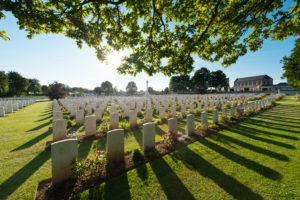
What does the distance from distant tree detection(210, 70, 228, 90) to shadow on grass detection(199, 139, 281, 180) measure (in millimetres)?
65543

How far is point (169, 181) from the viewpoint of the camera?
2555 millimetres

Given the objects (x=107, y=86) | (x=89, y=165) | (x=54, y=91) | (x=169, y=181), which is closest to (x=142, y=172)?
(x=169, y=181)

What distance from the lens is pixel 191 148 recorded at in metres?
4.01

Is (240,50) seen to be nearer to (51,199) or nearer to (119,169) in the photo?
(119,169)

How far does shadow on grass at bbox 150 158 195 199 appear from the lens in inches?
86.8

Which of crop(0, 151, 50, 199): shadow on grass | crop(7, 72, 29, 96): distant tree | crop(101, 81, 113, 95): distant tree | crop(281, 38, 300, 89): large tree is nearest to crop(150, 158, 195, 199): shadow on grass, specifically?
crop(0, 151, 50, 199): shadow on grass

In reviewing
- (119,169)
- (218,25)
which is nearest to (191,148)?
(119,169)

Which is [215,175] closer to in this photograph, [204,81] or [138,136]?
[138,136]

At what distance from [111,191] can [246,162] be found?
150 inches

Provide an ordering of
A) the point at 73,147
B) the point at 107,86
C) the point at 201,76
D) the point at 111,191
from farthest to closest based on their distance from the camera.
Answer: the point at 107,86 → the point at 201,76 → the point at 73,147 → the point at 111,191

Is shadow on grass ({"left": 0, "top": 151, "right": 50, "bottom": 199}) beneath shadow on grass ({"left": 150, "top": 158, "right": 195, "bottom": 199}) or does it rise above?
above

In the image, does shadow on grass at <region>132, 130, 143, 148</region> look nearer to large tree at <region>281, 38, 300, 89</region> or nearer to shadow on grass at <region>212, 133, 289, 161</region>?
shadow on grass at <region>212, 133, 289, 161</region>

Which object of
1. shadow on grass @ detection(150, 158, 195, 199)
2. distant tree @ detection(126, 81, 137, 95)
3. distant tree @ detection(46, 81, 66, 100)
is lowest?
shadow on grass @ detection(150, 158, 195, 199)

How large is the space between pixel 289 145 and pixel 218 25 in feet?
18.6
